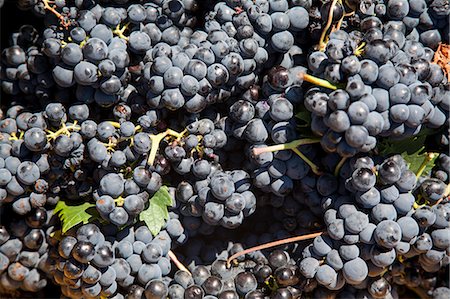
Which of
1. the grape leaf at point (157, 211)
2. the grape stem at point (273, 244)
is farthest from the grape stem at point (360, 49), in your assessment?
the grape leaf at point (157, 211)

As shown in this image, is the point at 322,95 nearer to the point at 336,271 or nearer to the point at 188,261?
the point at 336,271

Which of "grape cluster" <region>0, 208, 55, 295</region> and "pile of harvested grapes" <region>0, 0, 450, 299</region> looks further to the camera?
"grape cluster" <region>0, 208, 55, 295</region>

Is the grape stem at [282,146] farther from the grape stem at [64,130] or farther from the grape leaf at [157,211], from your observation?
the grape stem at [64,130]

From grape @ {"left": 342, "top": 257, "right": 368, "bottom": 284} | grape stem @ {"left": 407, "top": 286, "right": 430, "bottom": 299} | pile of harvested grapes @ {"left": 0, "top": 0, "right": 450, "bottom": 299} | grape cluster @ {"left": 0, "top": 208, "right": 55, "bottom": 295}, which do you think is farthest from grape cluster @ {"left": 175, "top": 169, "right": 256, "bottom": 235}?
grape stem @ {"left": 407, "top": 286, "right": 430, "bottom": 299}

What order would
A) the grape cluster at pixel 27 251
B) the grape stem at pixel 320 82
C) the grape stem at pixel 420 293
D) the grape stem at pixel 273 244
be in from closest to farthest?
1. the grape stem at pixel 320 82
2. the grape stem at pixel 273 244
3. the grape cluster at pixel 27 251
4. the grape stem at pixel 420 293

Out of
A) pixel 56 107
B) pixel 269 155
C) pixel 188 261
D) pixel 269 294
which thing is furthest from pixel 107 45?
pixel 269 294

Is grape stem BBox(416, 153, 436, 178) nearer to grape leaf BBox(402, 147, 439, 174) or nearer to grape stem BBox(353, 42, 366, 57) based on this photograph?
grape leaf BBox(402, 147, 439, 174)

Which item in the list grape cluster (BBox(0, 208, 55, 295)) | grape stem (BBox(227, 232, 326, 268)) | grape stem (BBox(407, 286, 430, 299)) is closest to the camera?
grape stem (BBox(227, 232, 326, 268))
